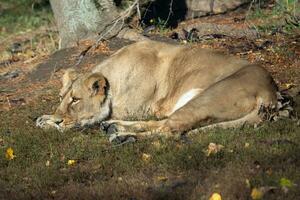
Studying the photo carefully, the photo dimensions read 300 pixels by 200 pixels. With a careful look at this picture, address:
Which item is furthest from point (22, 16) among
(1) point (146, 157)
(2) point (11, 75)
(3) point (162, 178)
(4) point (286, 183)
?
(4) point (286, 183)

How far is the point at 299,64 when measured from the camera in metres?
10.6

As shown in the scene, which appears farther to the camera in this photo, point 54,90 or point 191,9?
point 191,9

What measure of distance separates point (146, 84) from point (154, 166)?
2.30 meters

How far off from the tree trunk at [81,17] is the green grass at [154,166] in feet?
16.8

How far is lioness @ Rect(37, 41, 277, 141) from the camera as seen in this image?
26.1 ft

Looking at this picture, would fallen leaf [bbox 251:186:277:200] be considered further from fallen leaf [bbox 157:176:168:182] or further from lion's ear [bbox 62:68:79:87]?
lion's ear [bbox 62:68:79:87]

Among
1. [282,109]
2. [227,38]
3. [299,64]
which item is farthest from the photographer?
[227,38]

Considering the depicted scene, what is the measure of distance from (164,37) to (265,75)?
4.93 m

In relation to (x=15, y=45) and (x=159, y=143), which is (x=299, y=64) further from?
(x=15, y=45)

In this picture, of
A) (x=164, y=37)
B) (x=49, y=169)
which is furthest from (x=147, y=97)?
(x=164, y=37)

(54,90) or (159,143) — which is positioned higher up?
(159,143)

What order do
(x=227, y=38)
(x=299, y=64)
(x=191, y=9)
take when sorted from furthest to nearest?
(x=191, y=9) → (x=227, y=38) → (x=299, y=64)

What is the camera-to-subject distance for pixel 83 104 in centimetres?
848

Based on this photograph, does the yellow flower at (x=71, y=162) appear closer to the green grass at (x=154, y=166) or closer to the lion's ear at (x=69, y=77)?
the green grass at (x=154, y=166)
